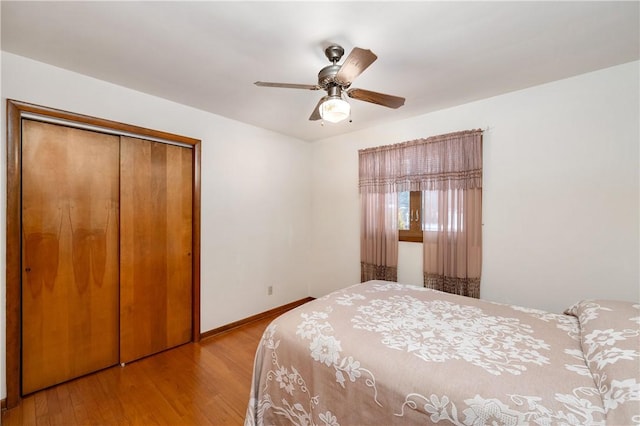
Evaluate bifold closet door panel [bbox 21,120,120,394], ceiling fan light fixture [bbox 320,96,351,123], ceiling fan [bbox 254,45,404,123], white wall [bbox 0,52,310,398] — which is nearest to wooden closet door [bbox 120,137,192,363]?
bifold closet door panel [bbox 21,120,120,394]

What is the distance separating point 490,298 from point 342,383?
1980mm

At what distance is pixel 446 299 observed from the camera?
6.54 ft

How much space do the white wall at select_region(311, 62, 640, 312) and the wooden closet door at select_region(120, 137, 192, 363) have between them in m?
2.43

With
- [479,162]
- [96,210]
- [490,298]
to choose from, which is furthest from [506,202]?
[96,210]

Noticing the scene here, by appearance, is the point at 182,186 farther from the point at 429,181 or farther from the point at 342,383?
the point at 429,181

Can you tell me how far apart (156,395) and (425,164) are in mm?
3093

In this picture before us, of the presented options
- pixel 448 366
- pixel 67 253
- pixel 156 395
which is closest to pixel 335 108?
pixel 448 366

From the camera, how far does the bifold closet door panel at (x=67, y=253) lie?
1882mm

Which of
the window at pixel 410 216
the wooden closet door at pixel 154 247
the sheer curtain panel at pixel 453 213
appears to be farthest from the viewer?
the window at pixel 410 216

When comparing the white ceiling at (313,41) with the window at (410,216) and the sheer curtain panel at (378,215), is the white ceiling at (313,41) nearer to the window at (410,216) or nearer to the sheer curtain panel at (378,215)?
the sheer curtain panel at (378,215)

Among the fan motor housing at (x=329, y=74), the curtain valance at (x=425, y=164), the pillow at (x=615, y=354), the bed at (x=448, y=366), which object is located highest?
the fan motor housing at (x=329, y=74)

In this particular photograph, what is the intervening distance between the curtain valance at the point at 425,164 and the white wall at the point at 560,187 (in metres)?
0.11

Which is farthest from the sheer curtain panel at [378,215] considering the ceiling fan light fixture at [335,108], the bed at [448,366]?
the ceiling fan light fixture at [335,108]

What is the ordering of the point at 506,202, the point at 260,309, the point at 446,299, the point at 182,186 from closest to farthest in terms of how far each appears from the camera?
the point at 446,299 < the point at 506,202 < the point at 182,186 < the point at 260,309
